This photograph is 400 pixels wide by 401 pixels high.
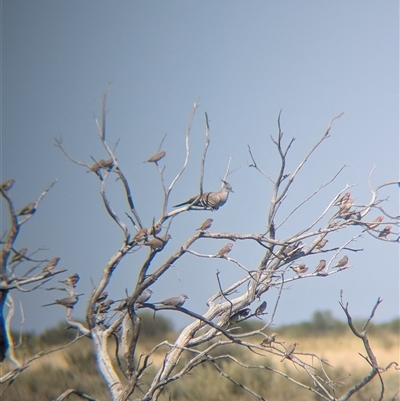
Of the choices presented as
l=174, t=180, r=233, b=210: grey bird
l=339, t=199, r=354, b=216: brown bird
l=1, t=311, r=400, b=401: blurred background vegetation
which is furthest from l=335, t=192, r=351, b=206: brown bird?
l=1, t=311, r=400, b=401: blurred background vegetation

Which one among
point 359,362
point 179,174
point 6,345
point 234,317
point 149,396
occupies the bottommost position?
point 359,362

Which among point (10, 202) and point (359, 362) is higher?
point (10, 202)

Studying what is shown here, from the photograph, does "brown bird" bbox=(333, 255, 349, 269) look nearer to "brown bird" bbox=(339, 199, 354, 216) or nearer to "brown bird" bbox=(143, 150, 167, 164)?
"brown bird" bbox=(339, 199, 354, 216)

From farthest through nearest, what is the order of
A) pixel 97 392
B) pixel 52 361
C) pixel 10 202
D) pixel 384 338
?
pixel 384 338, pixel 52 361, pixel 97 392, pixel 10 202

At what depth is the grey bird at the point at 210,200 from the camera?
557cm

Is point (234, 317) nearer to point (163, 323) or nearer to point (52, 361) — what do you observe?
point (52, 361)

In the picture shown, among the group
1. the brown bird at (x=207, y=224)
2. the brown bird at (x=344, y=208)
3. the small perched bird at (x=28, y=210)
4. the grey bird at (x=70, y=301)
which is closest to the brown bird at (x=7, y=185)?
the small perched bird at (x=28, y=210)

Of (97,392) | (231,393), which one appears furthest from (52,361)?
(231,393)

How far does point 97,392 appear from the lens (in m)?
13.7

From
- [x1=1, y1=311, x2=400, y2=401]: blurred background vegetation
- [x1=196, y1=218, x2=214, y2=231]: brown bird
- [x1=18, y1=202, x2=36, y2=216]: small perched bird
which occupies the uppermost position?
[x1=18, y1=202, x2=36, y2=216]: small perched bird

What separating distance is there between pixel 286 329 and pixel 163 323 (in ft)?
22.2

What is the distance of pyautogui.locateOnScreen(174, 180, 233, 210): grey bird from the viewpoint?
18.3 feet

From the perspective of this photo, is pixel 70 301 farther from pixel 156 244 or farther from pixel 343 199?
pixel 343 199

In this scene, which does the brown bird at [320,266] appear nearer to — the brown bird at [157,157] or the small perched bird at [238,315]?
the small perched bird at [238,315]
